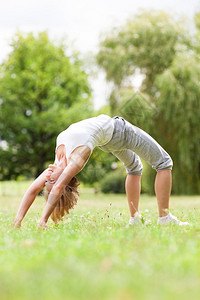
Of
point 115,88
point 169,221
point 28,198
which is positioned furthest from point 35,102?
point 169,221

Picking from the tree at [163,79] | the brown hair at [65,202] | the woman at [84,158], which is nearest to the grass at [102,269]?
the woman at [84,158]

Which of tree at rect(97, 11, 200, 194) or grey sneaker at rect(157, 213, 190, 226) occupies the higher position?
tree at rect(97, 11, 200, 194)

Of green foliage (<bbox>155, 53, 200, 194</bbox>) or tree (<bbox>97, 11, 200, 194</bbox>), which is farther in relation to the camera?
tree (<bbox>97, 11, 200, 194</bbox>)

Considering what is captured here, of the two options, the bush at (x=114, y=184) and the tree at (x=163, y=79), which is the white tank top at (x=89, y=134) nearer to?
the tree at (x=163, y=79)

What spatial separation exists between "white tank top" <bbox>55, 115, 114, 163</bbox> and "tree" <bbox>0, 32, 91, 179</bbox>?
1718cm

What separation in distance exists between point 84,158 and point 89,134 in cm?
26

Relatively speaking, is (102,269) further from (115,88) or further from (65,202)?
(115,88)

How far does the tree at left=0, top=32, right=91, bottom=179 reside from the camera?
22.0 m

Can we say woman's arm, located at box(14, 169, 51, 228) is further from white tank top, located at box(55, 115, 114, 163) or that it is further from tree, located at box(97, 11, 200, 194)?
tree, located at box(97, 11, 200, 194)

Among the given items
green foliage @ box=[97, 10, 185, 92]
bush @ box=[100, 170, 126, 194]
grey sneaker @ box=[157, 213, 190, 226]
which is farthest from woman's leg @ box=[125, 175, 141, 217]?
bush @ box=[100, 170, 126, 194]

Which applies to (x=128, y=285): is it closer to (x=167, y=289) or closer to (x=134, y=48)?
(x=167, y=289)

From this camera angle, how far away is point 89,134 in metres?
4.16

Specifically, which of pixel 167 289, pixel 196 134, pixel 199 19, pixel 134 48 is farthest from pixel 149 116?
pixel 167 289

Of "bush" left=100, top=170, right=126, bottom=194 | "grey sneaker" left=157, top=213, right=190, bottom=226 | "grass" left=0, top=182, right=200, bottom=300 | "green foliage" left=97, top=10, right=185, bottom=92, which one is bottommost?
"bush" left=100, top=170, right=126, bottom=194
